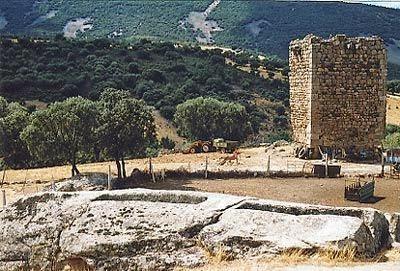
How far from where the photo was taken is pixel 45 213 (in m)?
7.65

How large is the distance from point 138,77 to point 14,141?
2668 centimetres

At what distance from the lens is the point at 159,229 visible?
7121 millimetres

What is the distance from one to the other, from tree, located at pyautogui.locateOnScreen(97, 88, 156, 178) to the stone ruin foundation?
8.20m

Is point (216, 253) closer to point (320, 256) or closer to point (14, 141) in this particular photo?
point (320, 256)

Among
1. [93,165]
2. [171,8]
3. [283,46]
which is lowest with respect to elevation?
[93,165]

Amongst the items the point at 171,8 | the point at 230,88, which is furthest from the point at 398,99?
the point at 171,8

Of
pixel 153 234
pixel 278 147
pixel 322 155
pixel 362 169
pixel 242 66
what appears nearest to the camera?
pixel 153 234

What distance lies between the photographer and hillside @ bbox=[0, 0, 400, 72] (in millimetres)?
115188

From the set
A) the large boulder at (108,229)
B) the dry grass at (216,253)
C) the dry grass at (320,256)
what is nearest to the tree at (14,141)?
the large boulder at (108,229)

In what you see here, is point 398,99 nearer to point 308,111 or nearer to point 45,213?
point 308,111

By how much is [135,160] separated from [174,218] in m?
20.4

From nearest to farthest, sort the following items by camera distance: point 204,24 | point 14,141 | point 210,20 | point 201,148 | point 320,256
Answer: point 320,256 → point 201,148 → point 14,141 → point 204,24 → point 210,20

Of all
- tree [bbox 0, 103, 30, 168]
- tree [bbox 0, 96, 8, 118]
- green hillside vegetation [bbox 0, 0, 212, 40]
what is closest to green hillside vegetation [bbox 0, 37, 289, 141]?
tree [bbox 0, 96, 8, 118]

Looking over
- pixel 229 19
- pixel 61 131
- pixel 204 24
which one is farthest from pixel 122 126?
pixel 229 19
